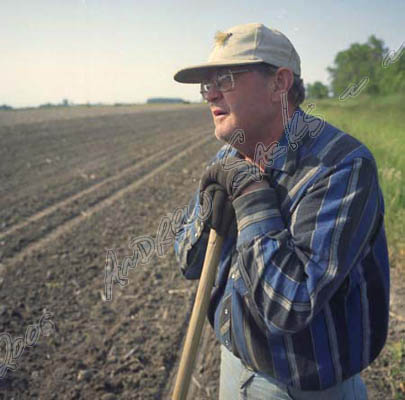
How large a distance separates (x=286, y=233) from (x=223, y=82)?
589 millimetres

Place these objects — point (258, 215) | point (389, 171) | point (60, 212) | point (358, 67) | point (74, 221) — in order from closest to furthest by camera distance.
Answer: point (258, 215) < point (389, 171) < point (74, 221) < point (60, 212) < point (358, 67)

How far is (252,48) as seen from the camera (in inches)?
52.2

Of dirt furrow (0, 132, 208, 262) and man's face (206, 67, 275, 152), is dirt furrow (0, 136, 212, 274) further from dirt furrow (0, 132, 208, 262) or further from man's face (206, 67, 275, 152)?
man's face (206, 67, 275, 152)

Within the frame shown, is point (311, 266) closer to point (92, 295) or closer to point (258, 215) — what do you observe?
point (258, 215)

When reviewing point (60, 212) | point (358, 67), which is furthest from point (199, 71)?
point (358, 67)

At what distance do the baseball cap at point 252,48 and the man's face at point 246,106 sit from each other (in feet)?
0.17

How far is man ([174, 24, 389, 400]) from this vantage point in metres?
1.15

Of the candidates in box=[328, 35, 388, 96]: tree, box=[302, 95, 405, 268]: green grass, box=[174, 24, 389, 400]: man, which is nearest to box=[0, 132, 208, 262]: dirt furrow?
box=[302, 95, 405, 268]: green grass

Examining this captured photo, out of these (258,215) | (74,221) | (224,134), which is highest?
(224,134)

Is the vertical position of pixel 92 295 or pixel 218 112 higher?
pixel 218 112

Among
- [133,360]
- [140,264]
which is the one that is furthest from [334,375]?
[140,264]

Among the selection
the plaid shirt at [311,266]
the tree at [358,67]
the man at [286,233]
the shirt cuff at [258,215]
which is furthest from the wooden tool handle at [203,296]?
the tree at [358,67]

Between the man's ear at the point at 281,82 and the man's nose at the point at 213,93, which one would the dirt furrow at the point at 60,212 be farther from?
the man's ear at the point at 281,82

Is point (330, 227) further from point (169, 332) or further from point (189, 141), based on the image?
point (189, 141)
